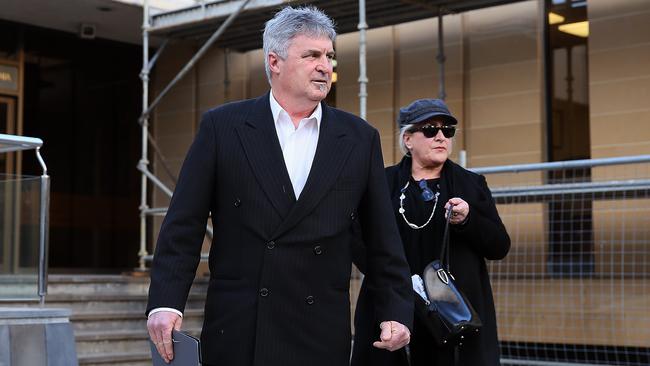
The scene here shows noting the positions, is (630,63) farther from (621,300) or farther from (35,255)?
(35,255)

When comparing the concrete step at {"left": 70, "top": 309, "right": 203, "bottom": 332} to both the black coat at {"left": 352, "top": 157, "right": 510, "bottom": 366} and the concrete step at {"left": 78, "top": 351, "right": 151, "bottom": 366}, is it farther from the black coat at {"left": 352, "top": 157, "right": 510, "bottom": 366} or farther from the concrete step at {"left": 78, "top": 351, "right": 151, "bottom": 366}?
the black coat at {"left": 352, "top": 157, "right": 510, "bottom": 366}

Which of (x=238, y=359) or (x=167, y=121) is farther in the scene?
(x=167, y=121)

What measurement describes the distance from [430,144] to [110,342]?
5538 mm

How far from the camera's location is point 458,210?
422cm

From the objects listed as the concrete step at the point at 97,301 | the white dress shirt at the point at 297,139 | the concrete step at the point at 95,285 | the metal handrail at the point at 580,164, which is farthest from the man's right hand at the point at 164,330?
the concrete step at the point at 95,285

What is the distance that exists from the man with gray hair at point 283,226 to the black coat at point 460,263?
31.6 inches

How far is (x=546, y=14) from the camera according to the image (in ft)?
33.4

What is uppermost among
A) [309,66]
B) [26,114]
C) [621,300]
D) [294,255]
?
[26,114]

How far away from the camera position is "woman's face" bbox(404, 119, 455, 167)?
446cm

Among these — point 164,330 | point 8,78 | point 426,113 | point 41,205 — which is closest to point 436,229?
point 426,113

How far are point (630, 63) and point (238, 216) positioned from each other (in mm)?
7005

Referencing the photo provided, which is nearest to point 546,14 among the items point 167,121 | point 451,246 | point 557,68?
point 557,68

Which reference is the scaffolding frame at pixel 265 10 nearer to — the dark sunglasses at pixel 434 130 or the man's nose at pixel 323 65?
the dark sunglasses at pixel 434 130

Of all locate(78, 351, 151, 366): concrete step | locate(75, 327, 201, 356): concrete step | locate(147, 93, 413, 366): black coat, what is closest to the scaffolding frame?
locate(75, 327, 201, 356): concrete step
